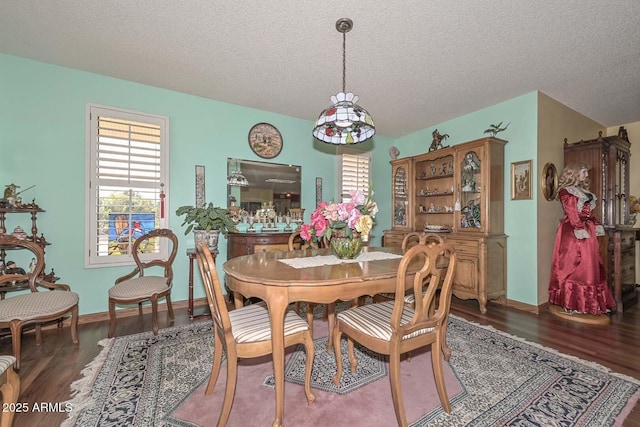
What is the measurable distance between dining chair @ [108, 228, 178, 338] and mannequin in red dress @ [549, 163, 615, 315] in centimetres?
435

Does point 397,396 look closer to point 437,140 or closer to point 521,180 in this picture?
point 521,180

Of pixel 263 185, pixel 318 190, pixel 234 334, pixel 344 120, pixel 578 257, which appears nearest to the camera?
pixel 234 334

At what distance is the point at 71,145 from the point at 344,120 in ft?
9.72

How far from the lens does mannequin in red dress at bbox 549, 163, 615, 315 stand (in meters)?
3.08

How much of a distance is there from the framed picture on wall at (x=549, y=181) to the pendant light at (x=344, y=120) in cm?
261

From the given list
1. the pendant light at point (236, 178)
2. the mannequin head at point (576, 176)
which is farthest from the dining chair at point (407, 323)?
the mannequin head at point (576, 176)

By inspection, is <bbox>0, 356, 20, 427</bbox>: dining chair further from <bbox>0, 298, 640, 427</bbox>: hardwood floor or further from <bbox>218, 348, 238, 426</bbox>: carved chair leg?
<bbox>218, 348, 238, 426</bbox>: carved chair leg

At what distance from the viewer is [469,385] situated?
1.87m

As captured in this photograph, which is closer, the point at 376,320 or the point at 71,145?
the point at 376,320

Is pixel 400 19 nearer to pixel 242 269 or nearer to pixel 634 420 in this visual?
pixel 242 269

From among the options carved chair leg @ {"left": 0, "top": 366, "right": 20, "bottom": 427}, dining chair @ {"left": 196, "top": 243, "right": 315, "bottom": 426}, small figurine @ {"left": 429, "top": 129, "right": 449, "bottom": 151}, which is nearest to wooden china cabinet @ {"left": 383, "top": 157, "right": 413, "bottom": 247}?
small figurine @ {"left": 429, "top": 129, "right": 449, "bottom": 151}

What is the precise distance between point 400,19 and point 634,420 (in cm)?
295

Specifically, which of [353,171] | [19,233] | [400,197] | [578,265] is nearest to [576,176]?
[578,265]

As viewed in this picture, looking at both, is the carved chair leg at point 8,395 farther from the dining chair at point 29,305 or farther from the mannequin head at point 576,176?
the mannequin head at point 576,176
